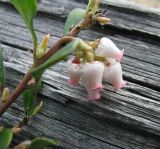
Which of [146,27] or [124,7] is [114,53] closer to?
[146,27]

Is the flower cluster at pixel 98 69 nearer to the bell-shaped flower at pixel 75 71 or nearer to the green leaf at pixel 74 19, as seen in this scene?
the bell-shaped flower at pixel 75 71

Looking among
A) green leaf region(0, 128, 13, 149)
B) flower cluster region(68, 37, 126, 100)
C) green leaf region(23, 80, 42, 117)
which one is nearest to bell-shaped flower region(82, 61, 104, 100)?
flower cluster region(68, 37, 126, 100)

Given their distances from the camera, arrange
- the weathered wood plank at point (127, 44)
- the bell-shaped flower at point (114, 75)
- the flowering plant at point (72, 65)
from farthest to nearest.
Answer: the weathered wood plank at point (127, 44)
the bell-shaped flower at point (114, 75)
the flowering plant at point (72, 65)

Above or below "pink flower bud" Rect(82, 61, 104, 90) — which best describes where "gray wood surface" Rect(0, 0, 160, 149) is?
below

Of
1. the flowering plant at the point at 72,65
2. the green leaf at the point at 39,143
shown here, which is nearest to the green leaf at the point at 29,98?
the flowering plant at the point at 72,65

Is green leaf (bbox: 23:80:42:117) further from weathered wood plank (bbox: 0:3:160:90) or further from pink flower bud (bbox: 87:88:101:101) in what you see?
weathered wood plank (bbox: 0:3:160:90)

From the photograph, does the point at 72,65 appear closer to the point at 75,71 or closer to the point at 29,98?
the point at 75,71

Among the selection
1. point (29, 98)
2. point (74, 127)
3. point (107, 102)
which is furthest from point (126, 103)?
point (29, 98)
